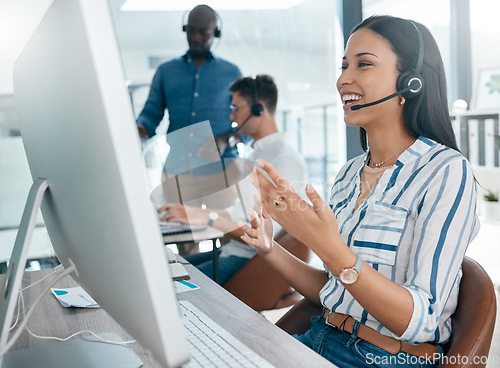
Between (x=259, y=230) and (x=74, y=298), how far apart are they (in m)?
0.44

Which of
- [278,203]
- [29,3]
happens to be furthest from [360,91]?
[29,3]

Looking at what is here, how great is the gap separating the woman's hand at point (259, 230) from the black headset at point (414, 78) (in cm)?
44

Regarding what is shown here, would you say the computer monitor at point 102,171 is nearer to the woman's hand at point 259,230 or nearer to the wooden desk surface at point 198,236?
the woman's hand at point 259,230

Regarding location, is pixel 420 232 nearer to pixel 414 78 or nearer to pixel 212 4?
pixel 414 78

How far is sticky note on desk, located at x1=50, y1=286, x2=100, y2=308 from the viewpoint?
1080mm

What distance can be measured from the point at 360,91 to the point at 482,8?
3.34 metres

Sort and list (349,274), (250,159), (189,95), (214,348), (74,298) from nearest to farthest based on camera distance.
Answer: (214,348) < (349,274) < (74,298) < (250,159) < (189,95)

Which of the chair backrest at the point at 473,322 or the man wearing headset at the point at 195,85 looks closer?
the chair backrest at the point at 473,322

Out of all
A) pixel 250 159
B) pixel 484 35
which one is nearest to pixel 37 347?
pixel 250 159

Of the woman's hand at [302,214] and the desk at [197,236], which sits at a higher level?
the woman's hand at [302,214]

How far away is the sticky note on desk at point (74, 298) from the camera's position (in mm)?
1080

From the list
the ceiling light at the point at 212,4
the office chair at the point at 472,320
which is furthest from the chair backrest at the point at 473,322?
the ceiling light at the point at 212,4

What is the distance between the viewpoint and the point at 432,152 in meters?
1.15

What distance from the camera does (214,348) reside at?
0.79 m
